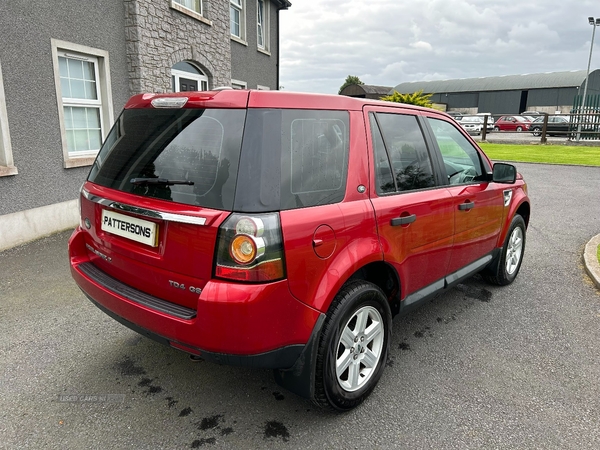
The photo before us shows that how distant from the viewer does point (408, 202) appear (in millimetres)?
2861

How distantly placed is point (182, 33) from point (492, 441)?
9365mm

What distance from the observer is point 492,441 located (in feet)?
7.75

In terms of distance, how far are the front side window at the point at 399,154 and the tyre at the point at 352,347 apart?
69 cm

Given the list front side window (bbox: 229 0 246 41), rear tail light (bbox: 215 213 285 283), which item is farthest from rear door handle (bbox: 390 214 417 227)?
front side window (bbox: 229 0 246 41)

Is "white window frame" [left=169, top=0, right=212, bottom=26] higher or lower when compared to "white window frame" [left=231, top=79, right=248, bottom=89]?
higher

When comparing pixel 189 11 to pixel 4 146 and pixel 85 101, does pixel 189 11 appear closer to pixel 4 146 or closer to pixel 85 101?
pixel 85 101

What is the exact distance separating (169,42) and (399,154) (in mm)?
7510

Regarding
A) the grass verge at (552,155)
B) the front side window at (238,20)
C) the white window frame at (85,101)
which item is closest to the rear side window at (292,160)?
the white window frame at (85,101)

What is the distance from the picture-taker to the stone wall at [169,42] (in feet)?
25.6

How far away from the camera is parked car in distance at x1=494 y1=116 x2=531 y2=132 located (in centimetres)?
3189

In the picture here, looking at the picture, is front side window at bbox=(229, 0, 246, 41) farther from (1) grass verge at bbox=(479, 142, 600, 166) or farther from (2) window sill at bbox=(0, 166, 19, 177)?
(1) grass verge at bbox=(479, 142, 600, 166)

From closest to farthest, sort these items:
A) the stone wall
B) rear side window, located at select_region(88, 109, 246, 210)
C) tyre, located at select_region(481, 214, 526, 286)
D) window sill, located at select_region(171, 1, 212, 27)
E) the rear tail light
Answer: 1. the rear tail light
2. rear side window, located at select_region(88, 109, 246, 210)
3. tyre, located at select_region(481, 214, 526, 286)
4. the stone wall
5. window sill, located at select_region(171, 1, 212, 27)

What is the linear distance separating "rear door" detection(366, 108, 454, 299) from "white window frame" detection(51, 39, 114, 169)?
18.2ft

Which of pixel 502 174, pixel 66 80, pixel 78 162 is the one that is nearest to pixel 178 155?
pixel 502 174
